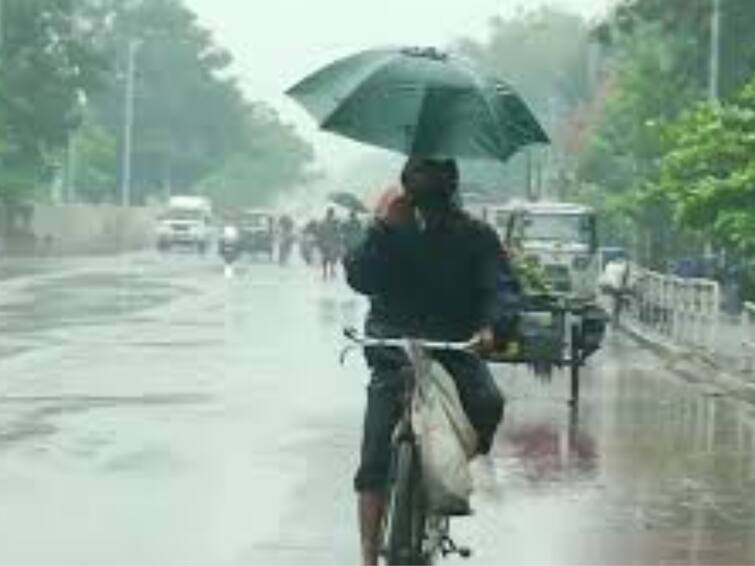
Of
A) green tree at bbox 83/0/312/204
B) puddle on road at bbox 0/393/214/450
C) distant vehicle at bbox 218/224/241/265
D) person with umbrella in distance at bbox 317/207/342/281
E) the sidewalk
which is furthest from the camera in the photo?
green tree at bbox 83/0/312/204

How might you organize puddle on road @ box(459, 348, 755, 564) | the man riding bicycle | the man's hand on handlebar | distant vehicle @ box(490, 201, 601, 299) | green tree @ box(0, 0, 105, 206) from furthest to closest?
green tree @ box(0, 0, 105, 206) → distant vehicle @ box(490, 201, 601, 299) → puddle on road @ box(459, 348, 755, 564) → the man riding bicycle → the man's hand on handlebar

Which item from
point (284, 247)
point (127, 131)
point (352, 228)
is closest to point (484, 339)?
point (352, 228)

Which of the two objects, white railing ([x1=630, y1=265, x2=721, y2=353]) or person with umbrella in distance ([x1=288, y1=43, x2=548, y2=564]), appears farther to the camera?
white railing ([x1=630, y1=265, x2=721, y2=353])

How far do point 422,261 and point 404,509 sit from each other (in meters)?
1.00

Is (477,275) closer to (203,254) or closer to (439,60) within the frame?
(439,60)

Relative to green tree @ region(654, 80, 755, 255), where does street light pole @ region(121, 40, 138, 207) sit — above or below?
above

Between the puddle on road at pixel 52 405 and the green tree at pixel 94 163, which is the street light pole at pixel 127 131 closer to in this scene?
the green tree at pixel 94 163

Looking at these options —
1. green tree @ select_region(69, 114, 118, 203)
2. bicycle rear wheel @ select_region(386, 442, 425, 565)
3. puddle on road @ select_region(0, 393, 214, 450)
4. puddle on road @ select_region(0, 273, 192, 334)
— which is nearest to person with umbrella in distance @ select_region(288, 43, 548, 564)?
bicycle rear wheel @ select_region(386, 442, 425, 565)

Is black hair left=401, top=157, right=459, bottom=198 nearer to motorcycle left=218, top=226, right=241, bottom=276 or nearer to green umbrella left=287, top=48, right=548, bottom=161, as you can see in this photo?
green umbrella left=287, top=48, right=548, bottom=161

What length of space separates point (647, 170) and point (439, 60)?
45573 mm

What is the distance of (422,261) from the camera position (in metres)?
8.71

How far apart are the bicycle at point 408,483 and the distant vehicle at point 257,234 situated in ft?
227

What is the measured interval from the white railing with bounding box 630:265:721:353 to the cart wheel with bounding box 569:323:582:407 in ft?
27.9

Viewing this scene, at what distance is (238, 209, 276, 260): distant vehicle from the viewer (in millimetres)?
79562
